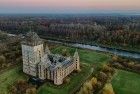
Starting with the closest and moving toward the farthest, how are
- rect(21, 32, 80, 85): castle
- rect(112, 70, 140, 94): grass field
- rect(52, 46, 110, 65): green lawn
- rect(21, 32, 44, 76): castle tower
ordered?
rect(112, 70, 140, 94): grass field < rect(21, 32, 80, 85): castle < rect(21, 32, 44, 76): castle tower < rect(52, 46, 110, 65): green lawn

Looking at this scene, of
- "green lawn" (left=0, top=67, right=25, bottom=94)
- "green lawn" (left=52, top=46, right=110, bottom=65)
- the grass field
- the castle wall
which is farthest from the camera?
"green lawn" (left=52, top=46, right=110, bottom=65)

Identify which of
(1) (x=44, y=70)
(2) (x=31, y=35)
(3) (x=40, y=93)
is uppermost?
(2) (x=31, y=35)

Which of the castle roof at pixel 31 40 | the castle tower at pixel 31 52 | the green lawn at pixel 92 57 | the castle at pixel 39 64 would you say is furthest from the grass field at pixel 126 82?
the castle roof at pixel 31 40

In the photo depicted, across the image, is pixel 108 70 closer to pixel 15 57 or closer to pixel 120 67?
pixel 120 67

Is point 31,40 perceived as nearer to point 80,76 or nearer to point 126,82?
point 80,76

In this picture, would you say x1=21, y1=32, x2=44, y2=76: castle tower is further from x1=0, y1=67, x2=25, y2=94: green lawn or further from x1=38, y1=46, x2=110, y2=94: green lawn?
x1=38, y1=46, x2=110, y2=94: green lawn

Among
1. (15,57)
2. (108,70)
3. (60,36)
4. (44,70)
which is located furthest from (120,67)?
(60,36)

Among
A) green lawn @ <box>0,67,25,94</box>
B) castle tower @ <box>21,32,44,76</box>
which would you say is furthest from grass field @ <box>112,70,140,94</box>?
green lawn @ <box>0,67,25,94</box>
